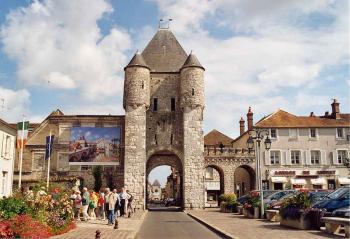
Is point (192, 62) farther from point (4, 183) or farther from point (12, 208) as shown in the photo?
point (12, 208)

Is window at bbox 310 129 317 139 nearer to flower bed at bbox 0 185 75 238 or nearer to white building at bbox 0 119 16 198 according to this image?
white building at bbox 0 119 16 198

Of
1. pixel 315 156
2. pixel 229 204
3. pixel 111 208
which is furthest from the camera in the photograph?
pixel 315 156

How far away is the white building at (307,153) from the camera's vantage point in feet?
146

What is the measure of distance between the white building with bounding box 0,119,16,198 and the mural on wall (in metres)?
10.6

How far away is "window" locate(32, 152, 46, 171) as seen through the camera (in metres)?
41.2

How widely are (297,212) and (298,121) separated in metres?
31.6

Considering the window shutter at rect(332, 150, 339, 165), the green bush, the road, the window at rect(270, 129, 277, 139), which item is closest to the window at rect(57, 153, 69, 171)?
the window at rect(270, 129, 277, 139)

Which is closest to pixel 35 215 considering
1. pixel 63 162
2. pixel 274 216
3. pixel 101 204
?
pixel 101 204

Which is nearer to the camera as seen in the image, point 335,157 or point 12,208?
point 12,208

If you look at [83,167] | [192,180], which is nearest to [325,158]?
[192,180]

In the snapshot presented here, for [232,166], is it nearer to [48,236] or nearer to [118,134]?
[118,134]

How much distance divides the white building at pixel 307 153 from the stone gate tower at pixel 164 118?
28.0ft

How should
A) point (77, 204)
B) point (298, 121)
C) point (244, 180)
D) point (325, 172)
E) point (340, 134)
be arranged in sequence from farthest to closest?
1. point (244, 180)
2. point (298, 121)
3. point (340, 134)
4. point (325, 172)
5. point (77, 204)

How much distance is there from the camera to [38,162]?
41406 millimetres
